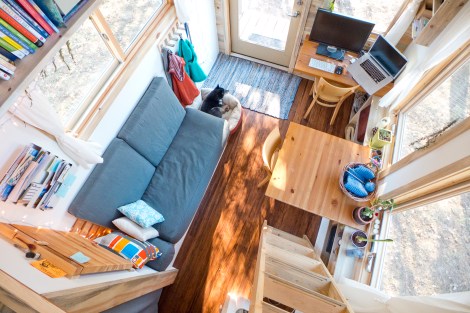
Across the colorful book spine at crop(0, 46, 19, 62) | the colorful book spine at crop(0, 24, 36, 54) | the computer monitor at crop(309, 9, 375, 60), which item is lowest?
the colorful book spine at crop(0, 46, 19, 62)

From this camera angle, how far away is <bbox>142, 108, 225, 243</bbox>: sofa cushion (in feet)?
8.62

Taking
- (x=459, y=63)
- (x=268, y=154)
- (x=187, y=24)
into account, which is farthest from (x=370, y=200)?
(x=187, y=24)

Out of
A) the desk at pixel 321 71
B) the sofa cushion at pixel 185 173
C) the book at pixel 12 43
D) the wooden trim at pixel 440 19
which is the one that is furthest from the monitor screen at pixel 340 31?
the book at pixel 12 43

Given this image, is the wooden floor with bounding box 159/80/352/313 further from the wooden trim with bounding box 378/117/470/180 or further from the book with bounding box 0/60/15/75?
the book with bounding box 0/60/15/75

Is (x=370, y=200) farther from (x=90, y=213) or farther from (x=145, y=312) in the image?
(x=90, y=213)

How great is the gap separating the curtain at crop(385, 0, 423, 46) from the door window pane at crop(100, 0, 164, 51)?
2.33 m

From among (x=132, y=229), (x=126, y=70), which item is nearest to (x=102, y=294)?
(x=132, y=229)

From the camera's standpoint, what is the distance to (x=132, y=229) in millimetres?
2336

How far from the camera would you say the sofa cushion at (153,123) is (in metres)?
2.57

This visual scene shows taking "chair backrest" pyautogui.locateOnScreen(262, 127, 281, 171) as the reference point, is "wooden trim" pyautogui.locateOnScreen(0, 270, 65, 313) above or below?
below

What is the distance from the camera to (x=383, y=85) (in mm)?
2787

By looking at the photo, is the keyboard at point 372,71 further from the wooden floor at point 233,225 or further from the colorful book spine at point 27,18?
the colorful book spine at point 27,18

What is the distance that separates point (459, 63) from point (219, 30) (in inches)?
110

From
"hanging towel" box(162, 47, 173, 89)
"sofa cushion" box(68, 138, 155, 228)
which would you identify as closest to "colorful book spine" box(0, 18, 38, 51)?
"sofa cushion" box(68, 138, 155, 228)
